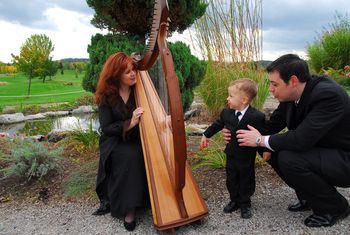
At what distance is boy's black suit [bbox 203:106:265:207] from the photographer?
2532 mm

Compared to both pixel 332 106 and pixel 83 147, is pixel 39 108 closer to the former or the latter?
pixel 83 147

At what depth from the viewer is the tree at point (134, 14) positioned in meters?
4.15

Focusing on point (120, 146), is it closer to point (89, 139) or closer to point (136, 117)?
point (136, 117)

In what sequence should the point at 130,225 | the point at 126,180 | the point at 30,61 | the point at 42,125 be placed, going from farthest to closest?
1. the point at 30,61
2. the point at 42,125
3. the point at 126,180
4. the point at 130,225

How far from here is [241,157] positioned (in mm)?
2555

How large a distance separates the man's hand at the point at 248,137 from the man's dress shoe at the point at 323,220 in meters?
0.64

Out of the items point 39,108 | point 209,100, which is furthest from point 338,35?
point 39,108

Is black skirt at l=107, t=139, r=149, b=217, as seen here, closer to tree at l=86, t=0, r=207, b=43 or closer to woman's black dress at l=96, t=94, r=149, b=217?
woman's black dress at l=96, t=94, r=149, b=217

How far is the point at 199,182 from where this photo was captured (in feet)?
10.7

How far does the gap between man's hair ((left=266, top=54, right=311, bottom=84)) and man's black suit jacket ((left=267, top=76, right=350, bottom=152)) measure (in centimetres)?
9

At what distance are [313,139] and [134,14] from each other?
2.73 m

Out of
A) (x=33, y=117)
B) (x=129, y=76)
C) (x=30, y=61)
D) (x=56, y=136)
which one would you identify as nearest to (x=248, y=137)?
(x=129, y=76)

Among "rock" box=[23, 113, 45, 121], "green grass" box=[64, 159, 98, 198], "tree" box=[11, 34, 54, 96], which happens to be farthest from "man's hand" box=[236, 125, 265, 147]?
"tree" box=[11, 34, 54, 96]

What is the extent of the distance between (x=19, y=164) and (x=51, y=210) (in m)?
0.67
